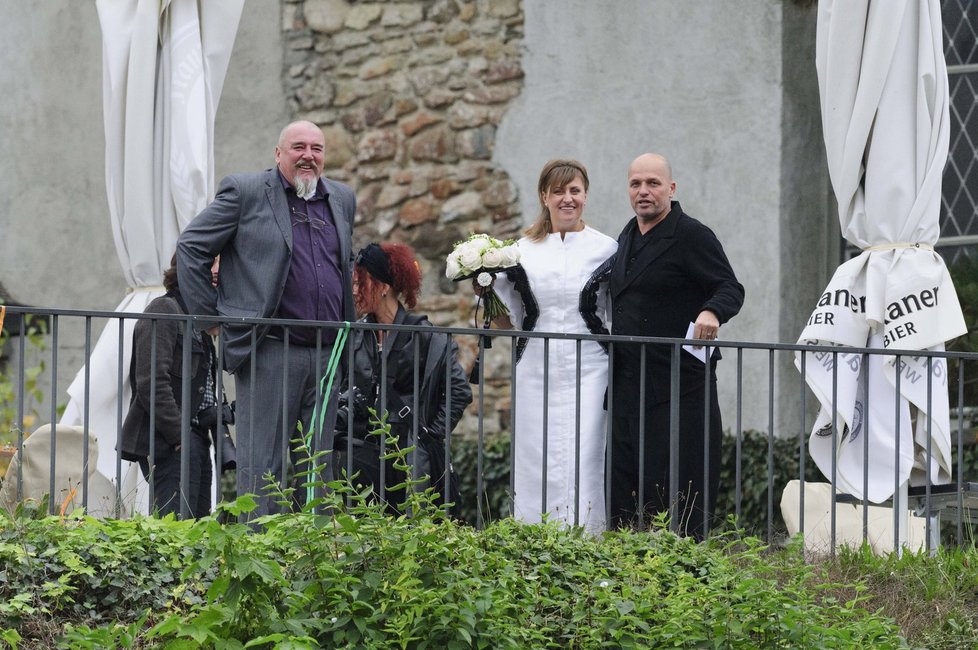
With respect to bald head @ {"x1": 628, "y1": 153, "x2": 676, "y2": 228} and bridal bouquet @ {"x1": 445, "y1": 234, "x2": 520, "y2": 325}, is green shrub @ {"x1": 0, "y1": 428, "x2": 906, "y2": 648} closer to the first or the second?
bridal bouquet @ {"x1": 445, "y1": 234, "x2": 520, "y2": 325}

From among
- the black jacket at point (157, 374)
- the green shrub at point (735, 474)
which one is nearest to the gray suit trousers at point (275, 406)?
→ the black jacket at point (157, 374)

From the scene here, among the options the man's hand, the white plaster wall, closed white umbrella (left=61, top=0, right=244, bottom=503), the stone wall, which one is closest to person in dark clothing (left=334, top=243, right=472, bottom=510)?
the man's hand

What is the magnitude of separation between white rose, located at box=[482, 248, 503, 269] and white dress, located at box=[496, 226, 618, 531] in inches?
6.5

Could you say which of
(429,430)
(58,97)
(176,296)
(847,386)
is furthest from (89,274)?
(847,386)

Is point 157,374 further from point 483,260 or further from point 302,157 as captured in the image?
point 483,260

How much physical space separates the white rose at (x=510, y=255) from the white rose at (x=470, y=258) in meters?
0.10

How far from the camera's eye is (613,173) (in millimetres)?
10547

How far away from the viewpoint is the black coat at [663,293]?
273 inches

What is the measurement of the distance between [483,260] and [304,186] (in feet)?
2.70

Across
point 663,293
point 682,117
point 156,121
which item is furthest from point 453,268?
point 682,117

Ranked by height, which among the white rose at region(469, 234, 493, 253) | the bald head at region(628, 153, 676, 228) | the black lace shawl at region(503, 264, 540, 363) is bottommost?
the black lace shawl at region(503, 264, 540, 363)

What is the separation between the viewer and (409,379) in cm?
703

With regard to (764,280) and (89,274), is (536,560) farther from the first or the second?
(89,274)

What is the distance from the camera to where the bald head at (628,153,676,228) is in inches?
281
